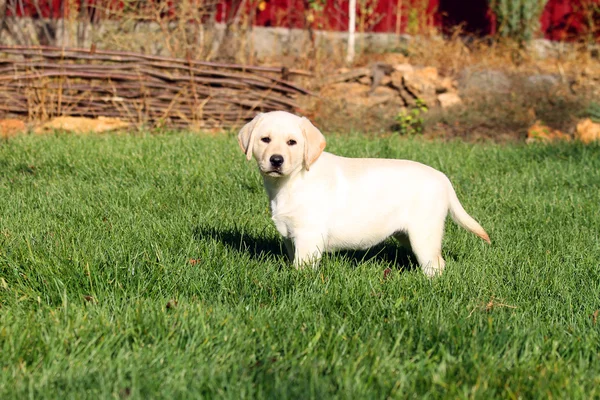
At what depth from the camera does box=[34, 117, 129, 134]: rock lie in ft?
28.7

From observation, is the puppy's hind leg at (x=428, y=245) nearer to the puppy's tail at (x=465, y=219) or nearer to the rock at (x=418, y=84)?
the puppy's tail at (x=465, y=219)

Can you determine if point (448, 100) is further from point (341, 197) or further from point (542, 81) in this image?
point (341, 197)

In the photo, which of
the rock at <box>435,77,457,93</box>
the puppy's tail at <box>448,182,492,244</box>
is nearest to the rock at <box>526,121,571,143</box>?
the rock at <box>435,77,457,93</box>

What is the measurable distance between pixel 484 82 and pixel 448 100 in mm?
918

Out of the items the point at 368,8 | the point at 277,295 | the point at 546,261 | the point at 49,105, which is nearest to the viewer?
the point at 277,295

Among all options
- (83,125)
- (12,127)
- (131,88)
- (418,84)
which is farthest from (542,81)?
(12,127)

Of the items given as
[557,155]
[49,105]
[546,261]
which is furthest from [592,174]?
[49,105]

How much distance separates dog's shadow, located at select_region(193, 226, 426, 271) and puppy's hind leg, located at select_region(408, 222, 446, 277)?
0.83ft

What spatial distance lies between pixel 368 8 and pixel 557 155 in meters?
8.13

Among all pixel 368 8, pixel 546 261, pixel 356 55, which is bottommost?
pixel 546 261

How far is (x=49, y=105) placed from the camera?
905cm

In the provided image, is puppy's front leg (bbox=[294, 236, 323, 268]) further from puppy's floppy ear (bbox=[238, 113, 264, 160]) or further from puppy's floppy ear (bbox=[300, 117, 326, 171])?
puppy's floppy ear (bbox=[238, 113, 264, 160])

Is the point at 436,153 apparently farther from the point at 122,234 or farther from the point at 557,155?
the point at 122,234

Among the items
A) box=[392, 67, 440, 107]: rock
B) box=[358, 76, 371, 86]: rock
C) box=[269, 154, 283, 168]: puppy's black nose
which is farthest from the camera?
box=[358, 76, 371, 86]: rock
